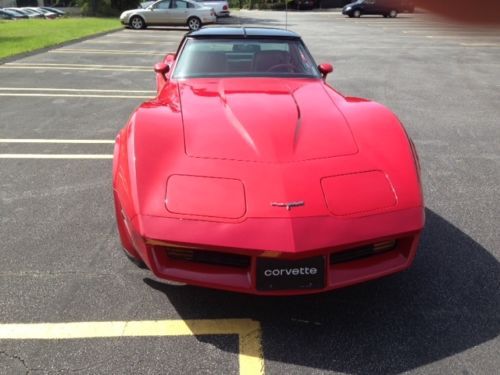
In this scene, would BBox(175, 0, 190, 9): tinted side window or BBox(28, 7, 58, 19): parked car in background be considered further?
BBox(28, 7, 58, 19): parked car in background

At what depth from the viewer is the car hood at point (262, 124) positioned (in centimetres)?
267

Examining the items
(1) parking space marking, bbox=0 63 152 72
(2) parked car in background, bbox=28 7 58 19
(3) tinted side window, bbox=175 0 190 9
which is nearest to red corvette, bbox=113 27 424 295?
(1) parking space marking, bbox=0 63 152 72

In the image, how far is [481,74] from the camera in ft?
33.6

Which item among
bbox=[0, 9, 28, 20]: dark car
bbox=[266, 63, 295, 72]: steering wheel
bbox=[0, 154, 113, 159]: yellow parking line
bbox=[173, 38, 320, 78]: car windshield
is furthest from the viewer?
bbox=[0, 9, 28, 20]: dark car

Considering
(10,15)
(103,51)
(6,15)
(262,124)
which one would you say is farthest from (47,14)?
(262,124)

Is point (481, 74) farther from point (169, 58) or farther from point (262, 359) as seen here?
point (262, 359)

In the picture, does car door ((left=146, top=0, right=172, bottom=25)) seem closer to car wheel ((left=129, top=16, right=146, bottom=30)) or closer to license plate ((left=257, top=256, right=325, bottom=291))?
car wheel ((left=129, top=16, right=146, bottom=30))

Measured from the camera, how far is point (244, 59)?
166 inches

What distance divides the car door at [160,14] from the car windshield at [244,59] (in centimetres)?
1740

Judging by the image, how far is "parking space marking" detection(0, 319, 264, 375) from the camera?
2346mm

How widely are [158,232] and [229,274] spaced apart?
1.31 feet

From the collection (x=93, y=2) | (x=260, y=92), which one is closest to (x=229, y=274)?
(x=260, y=92)

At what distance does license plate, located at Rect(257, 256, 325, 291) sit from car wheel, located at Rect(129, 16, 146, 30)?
66.3 ft

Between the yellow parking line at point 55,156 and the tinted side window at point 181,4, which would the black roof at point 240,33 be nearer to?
the yellow parking line at point 55,156
